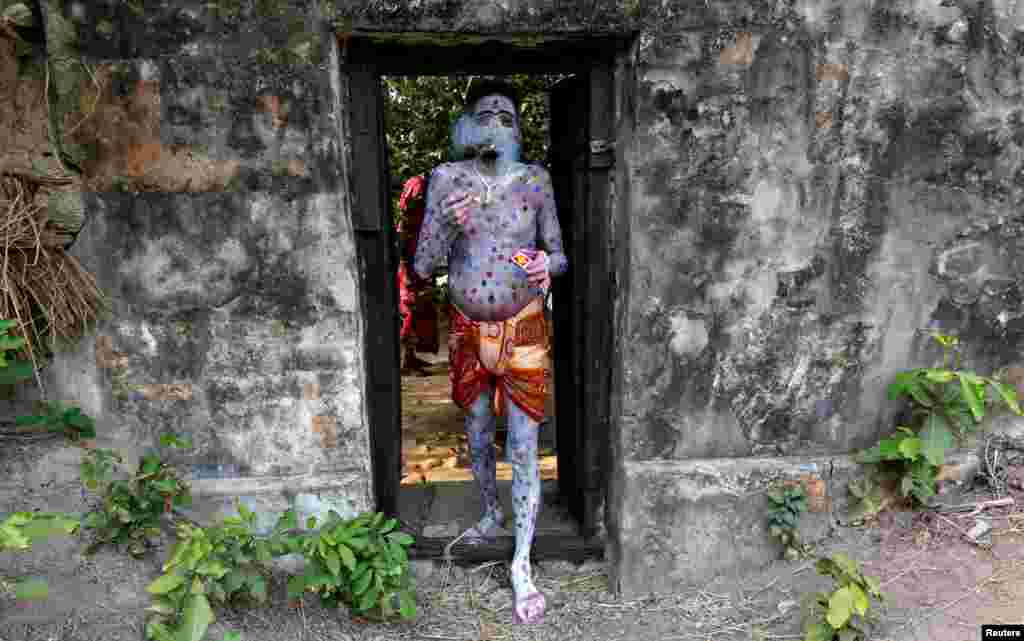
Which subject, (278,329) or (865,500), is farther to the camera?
(865,500)

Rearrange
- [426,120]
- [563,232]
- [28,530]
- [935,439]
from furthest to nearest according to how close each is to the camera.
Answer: [426,120] → [563,232] → [935,439] → [28,530]

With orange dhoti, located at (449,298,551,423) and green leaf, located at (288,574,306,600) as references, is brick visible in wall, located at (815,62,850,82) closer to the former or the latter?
orange dhoti, located at (449,298,551,423)

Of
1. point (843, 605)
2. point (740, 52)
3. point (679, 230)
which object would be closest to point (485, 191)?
point (679, 230)

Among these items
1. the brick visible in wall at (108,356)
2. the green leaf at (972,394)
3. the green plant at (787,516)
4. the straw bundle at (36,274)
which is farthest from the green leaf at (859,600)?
the straw bundle at (36,274)

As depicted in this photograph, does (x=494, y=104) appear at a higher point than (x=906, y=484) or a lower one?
higher

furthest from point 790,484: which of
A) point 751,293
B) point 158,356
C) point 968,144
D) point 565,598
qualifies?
point 158,356

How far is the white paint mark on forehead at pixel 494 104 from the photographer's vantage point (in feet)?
9.43

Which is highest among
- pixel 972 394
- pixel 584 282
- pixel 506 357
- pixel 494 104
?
pixel 494 104

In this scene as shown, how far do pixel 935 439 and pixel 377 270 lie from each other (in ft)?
7.86

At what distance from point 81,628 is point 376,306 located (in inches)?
62.7

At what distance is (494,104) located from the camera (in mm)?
2875

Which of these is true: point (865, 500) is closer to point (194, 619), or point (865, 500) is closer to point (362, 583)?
point (362, 583)

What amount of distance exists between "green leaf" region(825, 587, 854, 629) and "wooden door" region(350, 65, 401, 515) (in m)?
1.81

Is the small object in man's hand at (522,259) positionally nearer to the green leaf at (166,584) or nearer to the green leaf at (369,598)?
the green leaf at (369,598)
